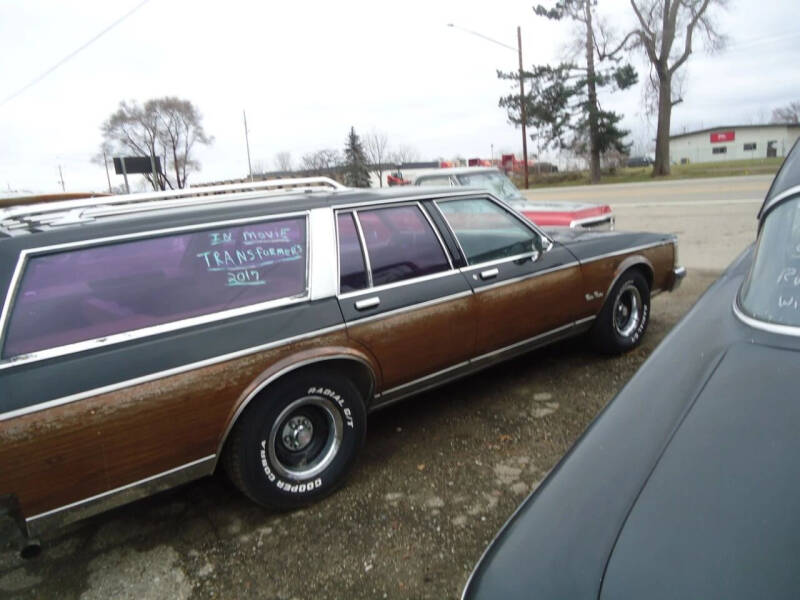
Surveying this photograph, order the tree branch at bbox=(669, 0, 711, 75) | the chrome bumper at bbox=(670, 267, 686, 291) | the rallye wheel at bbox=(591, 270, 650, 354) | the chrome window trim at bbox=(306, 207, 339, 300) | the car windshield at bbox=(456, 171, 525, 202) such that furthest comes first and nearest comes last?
the tree branch at bbox=(669, 0, 711, 75) → the car windshield at bbox=(456, 171, 525, 202) → the chrome bumper at bbox=(670, 267, 686, 291) → the rallye wheel at bbox=(591, 270, 650, 354) → the chrome window trim at bbox=(306, 207, 339, 300)

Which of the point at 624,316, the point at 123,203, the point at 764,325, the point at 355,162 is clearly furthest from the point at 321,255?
the point at 355,162

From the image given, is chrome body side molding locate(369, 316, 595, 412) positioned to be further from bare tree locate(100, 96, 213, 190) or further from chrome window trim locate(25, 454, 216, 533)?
bare tree locate(100, 96, 213, 190)

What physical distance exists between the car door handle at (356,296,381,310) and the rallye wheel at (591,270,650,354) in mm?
2138

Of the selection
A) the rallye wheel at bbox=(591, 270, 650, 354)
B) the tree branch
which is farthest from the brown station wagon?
the tree branch

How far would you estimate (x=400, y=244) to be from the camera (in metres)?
3.50

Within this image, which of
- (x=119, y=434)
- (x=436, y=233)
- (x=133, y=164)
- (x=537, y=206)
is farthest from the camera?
(x=133, y=164)

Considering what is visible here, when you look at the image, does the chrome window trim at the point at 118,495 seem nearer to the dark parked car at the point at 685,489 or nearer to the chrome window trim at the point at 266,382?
the chrome window trim at the point at 266,382

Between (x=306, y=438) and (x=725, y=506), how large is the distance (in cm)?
210

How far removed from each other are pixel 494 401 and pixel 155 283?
2.45m

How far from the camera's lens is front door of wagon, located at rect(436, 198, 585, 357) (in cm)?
370

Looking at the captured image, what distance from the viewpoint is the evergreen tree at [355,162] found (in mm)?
46562

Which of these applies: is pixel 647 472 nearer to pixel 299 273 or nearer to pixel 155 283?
pixel 299 273

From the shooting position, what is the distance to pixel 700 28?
105 feet

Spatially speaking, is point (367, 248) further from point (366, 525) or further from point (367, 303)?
point (366, 525)
